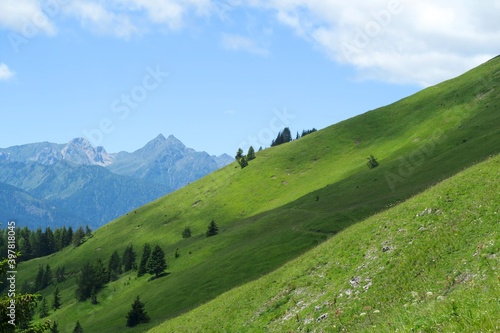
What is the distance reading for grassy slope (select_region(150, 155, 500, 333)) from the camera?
73.1 ft

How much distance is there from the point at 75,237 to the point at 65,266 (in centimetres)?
2363

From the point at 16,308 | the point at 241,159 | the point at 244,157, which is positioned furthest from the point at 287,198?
the point at 16,308

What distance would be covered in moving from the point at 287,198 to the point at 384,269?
98019mm

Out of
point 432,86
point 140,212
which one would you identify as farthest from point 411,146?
point 140,212

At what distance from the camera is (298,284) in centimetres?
3300

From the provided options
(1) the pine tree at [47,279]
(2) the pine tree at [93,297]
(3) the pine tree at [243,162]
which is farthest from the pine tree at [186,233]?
(1) the pine tree at [47,279]

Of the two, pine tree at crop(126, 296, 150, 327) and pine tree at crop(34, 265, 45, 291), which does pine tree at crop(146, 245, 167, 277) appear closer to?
pine tree at crop(126, 296, 150, 327)

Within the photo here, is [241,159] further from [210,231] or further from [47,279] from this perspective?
[47,279]

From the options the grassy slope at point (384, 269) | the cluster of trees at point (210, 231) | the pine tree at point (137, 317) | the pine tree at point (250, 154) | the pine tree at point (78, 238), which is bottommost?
the pine tree at point (137, 317)

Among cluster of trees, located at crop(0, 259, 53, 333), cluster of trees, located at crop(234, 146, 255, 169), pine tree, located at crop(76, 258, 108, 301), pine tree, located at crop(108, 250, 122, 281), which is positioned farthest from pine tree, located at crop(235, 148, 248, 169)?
cluster of trees, located at crop(0, 259, 53, 333)

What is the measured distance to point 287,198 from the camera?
410 ft

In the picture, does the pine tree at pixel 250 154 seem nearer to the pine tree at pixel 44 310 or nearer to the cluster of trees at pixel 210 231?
the cluster of trees at pixel 210 231

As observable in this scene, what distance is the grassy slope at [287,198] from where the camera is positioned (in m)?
63.0

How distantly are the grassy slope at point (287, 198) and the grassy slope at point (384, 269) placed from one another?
17.3 metres
